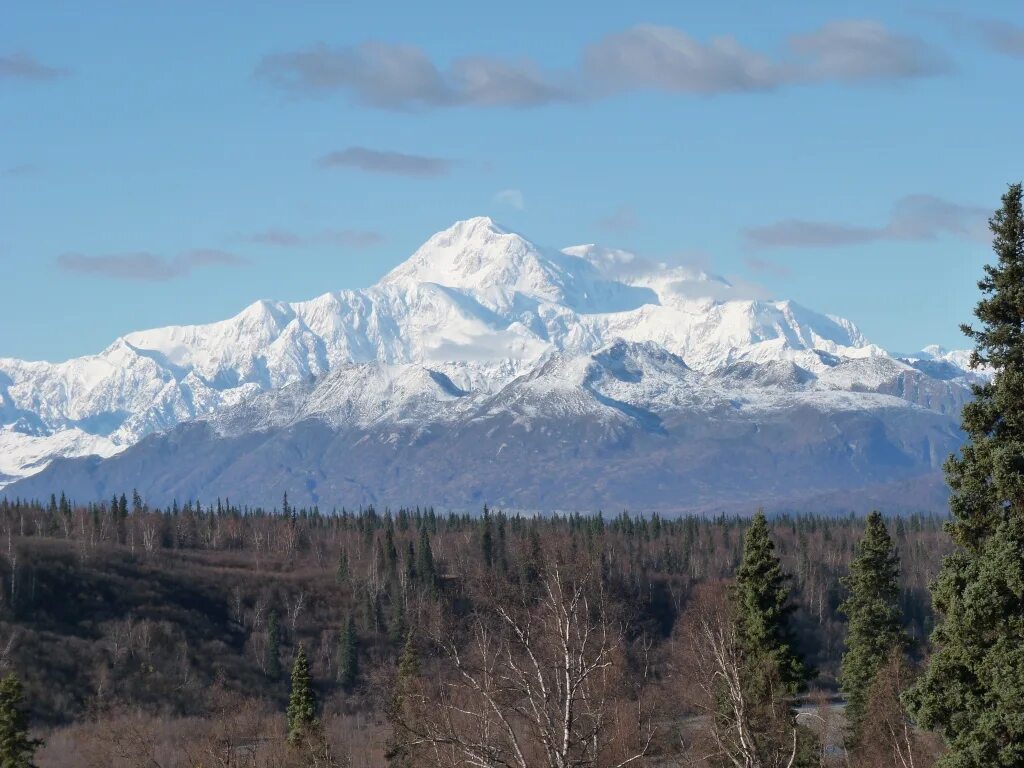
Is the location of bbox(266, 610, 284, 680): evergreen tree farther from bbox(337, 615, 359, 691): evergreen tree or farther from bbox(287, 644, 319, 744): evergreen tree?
bbox(287, 644, 319, 744): evergreen tree

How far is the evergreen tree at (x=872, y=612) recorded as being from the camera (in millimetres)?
69312

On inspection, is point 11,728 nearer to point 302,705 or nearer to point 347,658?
point 302,705

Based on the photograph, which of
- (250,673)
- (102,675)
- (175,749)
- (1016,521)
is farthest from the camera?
(250,673)

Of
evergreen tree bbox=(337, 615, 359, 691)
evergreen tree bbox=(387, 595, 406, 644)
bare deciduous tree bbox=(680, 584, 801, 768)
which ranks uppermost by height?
bare deciduous tree bbox=(680, 584, 801, 768)

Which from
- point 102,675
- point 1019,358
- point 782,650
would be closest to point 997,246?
point 1019,358

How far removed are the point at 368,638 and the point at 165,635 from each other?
26.8 meters

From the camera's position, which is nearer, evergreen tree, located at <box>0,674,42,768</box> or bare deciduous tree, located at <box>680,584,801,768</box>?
bare deciduous tree, located at <box>680,584,801,768</box>

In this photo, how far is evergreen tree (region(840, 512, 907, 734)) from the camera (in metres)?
69.3

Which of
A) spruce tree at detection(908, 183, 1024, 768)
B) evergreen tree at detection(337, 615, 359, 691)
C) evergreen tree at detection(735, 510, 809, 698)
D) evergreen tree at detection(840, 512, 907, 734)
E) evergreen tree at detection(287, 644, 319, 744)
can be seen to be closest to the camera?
spruce tree at detection(908, 183, 1024, 768)

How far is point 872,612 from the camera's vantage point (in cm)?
6956

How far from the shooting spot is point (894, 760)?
60.5 m

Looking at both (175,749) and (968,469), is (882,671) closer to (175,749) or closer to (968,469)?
(968,469)

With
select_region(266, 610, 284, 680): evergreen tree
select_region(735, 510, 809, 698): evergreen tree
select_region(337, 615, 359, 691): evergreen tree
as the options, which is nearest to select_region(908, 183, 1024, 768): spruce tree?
select_region(735, 510, 809, 698): evergreen tree

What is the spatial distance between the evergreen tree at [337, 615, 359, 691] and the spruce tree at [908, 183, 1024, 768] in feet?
494
